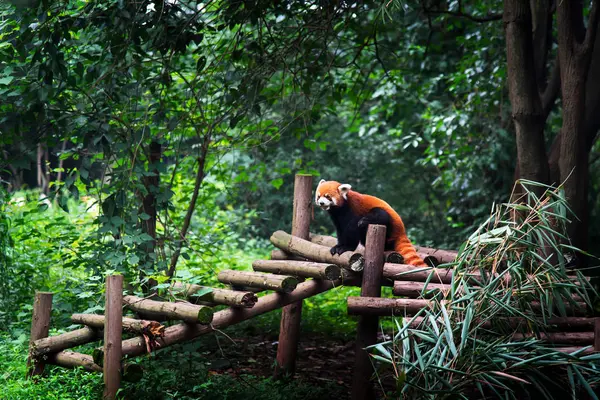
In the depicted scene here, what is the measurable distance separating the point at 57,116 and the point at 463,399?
3.60m

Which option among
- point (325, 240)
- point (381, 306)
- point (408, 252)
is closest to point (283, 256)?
point (325, 240)

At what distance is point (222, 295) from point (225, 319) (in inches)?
6.5

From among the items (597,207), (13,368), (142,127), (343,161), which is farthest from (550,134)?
(13,368)

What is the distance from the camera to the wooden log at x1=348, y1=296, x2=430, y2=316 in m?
4.32

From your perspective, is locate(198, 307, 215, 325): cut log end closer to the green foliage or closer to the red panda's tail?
the green foliage

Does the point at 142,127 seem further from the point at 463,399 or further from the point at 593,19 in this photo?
the point at 593,19

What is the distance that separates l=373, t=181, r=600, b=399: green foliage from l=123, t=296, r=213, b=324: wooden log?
1.11 metres

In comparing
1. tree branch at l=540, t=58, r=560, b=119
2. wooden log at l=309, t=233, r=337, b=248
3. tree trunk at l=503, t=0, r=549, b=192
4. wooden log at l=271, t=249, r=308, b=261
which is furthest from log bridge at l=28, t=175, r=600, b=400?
tree branch at l=540, t=58, r=560, b=119

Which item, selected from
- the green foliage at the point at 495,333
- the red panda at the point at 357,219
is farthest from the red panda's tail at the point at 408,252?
the green foliage at the point at 495,333

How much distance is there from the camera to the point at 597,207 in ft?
25.8

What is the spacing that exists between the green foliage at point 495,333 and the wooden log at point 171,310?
1.11m

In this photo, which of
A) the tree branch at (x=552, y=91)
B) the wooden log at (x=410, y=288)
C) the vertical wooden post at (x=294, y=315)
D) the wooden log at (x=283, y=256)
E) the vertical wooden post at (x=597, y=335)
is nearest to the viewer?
the vertical wooden post at (x=597, y=335)

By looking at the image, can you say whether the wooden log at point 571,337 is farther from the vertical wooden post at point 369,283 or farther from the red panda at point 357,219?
the vertical wooden post at point 369,283

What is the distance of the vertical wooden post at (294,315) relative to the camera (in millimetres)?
5340
